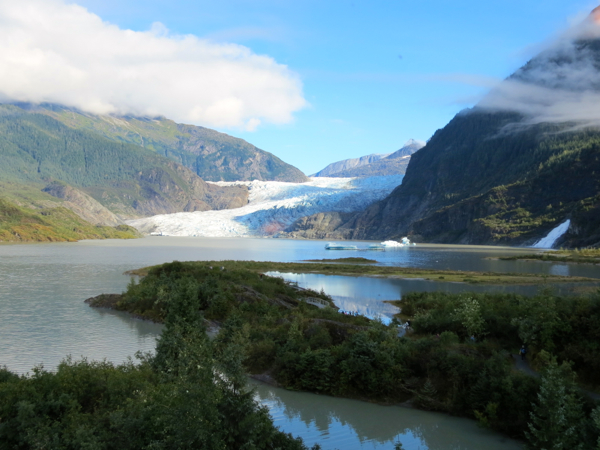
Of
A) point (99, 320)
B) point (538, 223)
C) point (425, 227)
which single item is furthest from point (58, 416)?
point (425, 227)

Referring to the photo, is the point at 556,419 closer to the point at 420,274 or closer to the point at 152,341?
the point at 152,341

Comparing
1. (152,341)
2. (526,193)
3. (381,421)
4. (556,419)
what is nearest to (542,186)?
(526,193)

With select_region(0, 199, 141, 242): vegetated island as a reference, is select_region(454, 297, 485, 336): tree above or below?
below

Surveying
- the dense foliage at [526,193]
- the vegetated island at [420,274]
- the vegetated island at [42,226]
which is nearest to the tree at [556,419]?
the vegetated island at [420,274]

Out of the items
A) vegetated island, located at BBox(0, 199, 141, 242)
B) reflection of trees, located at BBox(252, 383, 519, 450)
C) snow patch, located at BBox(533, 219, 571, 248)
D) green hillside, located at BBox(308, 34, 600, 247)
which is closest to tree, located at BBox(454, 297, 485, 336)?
reflection of trees, located at BBox(252, 383, 519, 450)

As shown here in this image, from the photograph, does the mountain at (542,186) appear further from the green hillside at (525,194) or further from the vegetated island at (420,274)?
the vegetated island at (420,274)

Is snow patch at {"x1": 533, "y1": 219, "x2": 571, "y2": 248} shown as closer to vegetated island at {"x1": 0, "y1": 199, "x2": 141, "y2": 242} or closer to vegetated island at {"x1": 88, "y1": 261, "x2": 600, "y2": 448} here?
vegetated island at {"x1": 88, "y1": 261, "x2": 600, "y2": 448}
